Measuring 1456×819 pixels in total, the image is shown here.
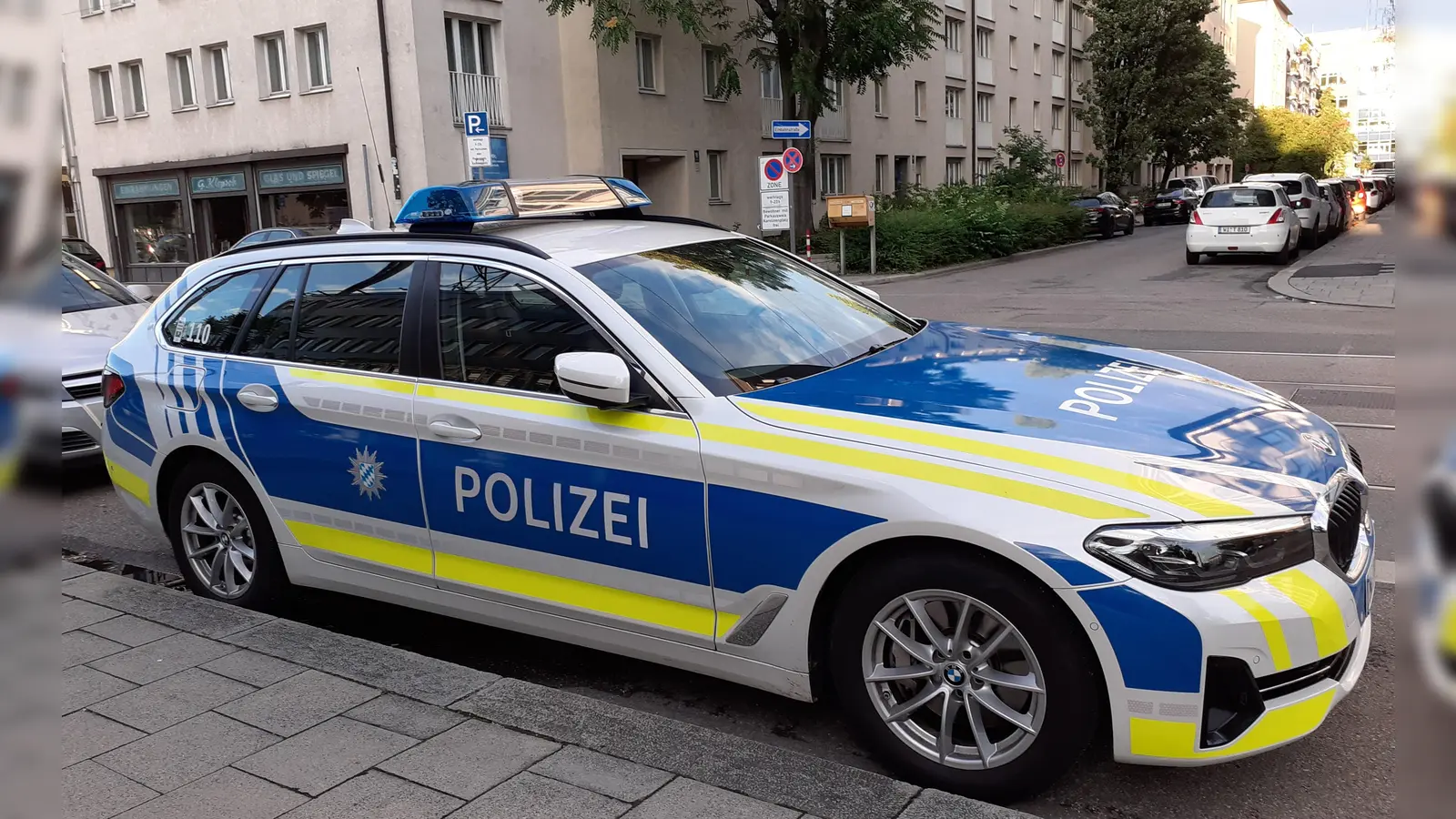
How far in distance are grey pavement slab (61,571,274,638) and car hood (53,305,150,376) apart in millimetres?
2356

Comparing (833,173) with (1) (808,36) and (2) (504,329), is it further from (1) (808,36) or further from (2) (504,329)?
(2) (504,329)

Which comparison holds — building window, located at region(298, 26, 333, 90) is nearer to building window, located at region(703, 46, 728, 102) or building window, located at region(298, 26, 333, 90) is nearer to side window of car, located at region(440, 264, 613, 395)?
building window, located at region(703, 46, 728, 102)

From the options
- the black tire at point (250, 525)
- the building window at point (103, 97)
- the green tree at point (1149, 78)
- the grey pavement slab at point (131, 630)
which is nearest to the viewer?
the grey pavement slab at point (131, 630)

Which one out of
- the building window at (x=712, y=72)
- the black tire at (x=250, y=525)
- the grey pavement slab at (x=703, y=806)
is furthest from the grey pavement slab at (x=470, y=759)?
the building window at (x=712, y=72)

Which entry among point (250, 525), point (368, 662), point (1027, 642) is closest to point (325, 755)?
point (368, 662)

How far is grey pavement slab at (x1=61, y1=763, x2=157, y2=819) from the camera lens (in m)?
2.90

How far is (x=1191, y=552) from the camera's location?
9.29ft

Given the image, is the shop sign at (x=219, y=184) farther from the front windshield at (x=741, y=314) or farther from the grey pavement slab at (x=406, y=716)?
the grey pavement slab at (x=406, y=716)

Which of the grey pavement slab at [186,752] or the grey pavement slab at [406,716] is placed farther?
the grey pavement slab at [406,716]

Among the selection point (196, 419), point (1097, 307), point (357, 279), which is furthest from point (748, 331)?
point (1097, 307)

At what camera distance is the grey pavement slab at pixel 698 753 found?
289cm

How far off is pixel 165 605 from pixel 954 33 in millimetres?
45184

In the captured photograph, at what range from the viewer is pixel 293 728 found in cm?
339

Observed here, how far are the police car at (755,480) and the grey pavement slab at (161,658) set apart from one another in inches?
22.1
